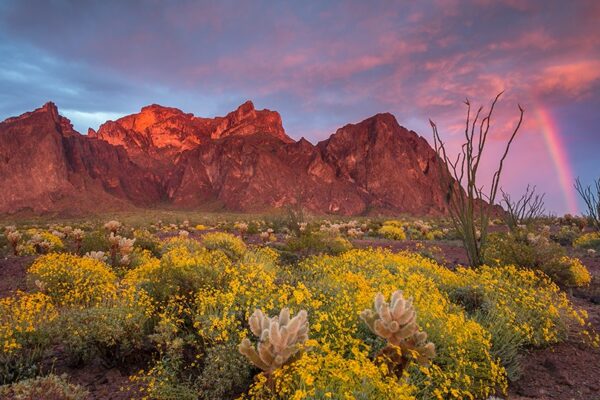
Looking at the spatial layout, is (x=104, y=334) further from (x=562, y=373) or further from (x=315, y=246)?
(x=315, y=246)

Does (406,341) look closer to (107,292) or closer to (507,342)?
(507,342)

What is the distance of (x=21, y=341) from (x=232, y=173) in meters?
146

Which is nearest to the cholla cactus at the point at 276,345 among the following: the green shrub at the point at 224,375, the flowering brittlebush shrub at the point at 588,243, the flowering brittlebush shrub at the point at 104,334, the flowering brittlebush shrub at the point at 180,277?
the green shrub at the point at 224,375

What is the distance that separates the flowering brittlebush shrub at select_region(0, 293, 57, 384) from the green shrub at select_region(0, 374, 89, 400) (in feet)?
3.03

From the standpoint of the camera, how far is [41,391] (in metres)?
4.54

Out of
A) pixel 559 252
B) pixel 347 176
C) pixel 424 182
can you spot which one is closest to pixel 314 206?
pixel 347 176

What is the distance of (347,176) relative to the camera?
160 metres

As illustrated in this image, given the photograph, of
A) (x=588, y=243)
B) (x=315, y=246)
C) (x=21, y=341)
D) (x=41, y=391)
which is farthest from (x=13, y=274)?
(x=588, y=243)

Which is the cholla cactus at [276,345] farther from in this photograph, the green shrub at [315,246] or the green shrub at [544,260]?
the green shrub at [315,246]

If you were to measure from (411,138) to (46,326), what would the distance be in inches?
7297

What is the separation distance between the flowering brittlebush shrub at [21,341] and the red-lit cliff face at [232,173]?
356 feet

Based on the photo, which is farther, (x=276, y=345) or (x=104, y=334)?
(x=104, y=334)

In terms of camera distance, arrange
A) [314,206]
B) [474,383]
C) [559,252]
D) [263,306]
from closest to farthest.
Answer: [474,383] → [263,306] → [559,252] → [314,206]

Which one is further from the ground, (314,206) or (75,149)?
(75,149)
